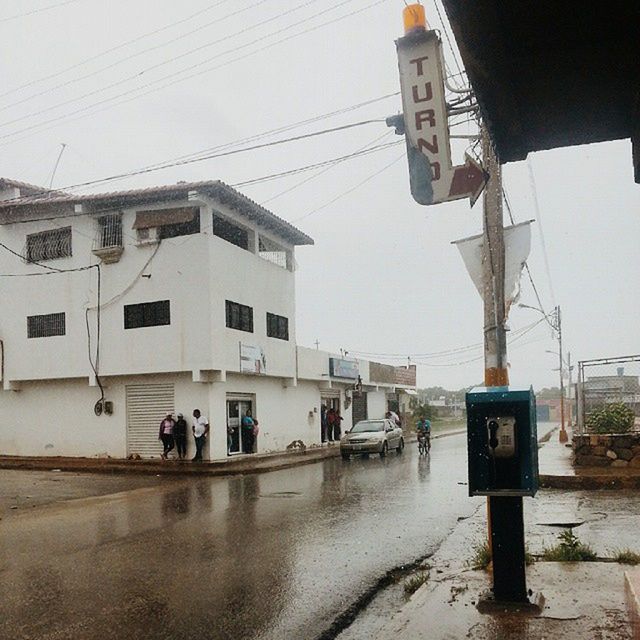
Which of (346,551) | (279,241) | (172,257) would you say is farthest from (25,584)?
(279,241)

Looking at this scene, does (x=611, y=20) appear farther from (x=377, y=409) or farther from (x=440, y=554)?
(x=377, y=409)

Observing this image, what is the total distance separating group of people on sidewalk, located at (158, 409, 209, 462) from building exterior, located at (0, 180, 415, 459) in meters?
0.51

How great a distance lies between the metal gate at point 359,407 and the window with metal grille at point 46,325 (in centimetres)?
1827

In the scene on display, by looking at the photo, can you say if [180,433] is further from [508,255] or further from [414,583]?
[414,583]

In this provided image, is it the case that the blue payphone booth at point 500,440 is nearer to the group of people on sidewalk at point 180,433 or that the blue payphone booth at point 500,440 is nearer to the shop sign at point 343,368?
the group of people on sidewalk at point 180,433

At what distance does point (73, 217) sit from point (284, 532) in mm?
18830

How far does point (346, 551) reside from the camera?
909 cm

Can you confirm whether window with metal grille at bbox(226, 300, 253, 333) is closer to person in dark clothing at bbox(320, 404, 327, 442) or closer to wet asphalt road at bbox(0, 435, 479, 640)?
wet asphalt road at bbox(0, 435, 479, 640)

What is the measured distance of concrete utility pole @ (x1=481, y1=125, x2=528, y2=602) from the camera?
19.9 ft

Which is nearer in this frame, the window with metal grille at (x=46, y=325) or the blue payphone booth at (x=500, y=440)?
the blue payphone booth at (x=500, y=440)

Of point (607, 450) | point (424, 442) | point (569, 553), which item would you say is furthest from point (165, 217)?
point (569, 553)

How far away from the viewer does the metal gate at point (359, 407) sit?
134 ft

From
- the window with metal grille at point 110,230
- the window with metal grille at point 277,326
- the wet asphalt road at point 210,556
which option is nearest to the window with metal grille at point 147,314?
the window with metal grille at point 110,230

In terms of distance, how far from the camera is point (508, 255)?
888cm
